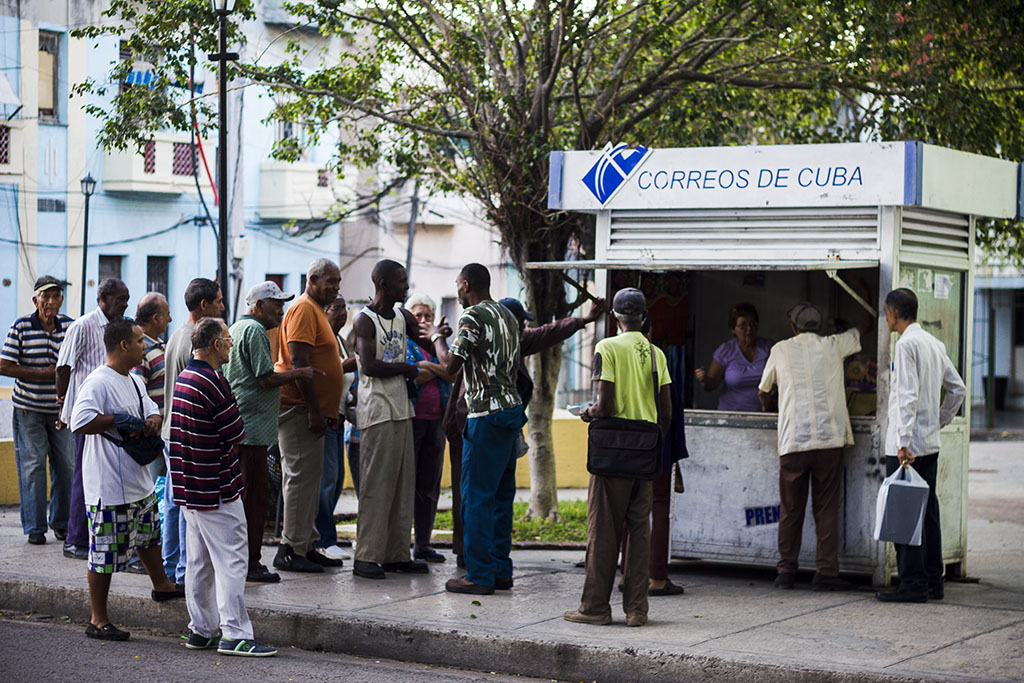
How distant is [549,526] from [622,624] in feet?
14.2

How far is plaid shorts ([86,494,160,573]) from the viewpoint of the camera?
690 cm

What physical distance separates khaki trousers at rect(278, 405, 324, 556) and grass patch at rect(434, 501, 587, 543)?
229 centimetres

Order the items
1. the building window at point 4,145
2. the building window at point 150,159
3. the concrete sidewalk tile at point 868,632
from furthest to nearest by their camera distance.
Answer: the building window at point 150,159 < the building window at point 4,145 < the concrete sidewalk tile at point 868,632

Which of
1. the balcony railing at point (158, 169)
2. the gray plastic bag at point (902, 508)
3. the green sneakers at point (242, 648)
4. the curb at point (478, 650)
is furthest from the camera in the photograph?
the balcony railing at point (158, 169)

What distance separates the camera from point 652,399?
7.04 meters

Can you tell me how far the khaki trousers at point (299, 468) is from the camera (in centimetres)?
834

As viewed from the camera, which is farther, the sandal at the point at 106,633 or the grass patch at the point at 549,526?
the grass patch at the point at 549,526

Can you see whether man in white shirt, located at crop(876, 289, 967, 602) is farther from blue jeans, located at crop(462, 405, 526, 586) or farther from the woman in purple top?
blue jeans, located at crop(462, 405, 526, 586)

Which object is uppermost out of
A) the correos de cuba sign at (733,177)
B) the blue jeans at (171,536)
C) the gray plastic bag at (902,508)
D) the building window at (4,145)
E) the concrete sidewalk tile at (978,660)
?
the building window at (4,145)

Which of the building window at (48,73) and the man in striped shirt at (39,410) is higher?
the building window at (48,73)

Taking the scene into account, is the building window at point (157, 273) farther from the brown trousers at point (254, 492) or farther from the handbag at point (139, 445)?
the handbag at point (139, 445)

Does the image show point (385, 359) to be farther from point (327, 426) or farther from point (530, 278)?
point (530, 278)

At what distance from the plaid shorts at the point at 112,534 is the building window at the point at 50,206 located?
9368 mm

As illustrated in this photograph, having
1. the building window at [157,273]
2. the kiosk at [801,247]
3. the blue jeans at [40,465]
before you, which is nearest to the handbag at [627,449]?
the kiosk at [801,247]
